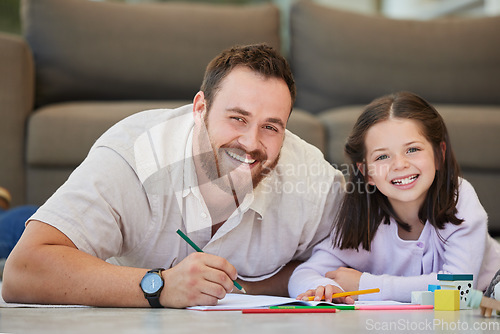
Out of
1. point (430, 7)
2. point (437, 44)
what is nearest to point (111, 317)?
→ point (437, 44)

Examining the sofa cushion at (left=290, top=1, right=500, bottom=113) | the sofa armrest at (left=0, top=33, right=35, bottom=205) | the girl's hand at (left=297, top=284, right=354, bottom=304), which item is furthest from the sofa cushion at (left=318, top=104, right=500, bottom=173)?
the sofa armrest at (left=0, top=33, right=35, bottom=205)

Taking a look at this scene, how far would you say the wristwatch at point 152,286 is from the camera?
1.05 meters

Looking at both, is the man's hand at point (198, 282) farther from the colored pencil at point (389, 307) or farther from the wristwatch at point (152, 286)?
the colored pencil at point (389, 307)

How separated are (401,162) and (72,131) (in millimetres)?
1086

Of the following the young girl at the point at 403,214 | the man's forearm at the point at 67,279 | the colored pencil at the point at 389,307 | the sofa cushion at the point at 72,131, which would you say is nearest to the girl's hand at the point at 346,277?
the young girl at the point at 403,214

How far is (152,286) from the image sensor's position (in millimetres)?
1054

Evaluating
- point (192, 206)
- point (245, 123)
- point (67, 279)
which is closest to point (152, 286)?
point (67, 279)

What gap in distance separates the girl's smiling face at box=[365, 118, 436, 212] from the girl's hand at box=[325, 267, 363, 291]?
0.20 meters

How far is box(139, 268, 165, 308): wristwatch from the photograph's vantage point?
105 centimetres

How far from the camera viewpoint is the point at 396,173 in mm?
1373

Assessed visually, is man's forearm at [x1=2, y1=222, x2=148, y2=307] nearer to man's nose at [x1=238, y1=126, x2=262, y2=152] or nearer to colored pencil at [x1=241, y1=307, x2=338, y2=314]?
colored pencil at [x1=241, y1=307, x2=338, y2=314]

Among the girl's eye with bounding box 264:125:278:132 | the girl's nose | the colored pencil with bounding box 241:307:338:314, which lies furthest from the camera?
the girl's nose

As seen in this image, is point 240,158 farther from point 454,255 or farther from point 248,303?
point 454,255

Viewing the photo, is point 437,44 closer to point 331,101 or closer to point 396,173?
point 331,101
